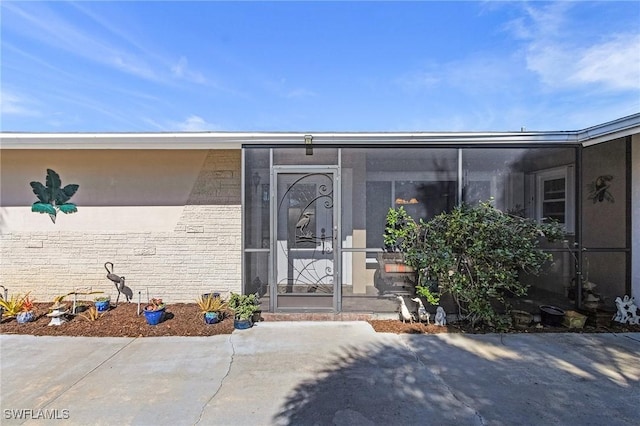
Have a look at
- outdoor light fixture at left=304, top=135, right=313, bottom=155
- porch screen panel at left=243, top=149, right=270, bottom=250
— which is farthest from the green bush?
porch screen panel at left=243, top=149, right=270, bottom=250

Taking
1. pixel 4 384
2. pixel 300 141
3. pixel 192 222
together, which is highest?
pixel 300 141

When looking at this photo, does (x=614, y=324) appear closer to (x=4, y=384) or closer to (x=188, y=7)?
(x=4, y=384)

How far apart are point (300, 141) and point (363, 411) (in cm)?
361

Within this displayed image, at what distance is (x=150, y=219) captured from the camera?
570cm

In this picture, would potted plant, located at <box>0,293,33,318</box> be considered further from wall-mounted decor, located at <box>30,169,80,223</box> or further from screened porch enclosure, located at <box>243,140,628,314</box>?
screened porch enclosure, located at <box>243,140,628,314</box>

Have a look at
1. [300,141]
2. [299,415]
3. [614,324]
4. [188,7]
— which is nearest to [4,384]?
[299,415]

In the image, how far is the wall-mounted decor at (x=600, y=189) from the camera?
16.6 ft

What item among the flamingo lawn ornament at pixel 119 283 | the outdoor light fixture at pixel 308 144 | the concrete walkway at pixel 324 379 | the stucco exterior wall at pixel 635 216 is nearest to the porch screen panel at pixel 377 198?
the outdoor light fixture at pixel 308 144

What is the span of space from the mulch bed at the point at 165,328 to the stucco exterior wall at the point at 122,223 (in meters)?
0.87

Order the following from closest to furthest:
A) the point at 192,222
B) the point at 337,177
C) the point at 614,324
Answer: the point at 614,324, the point at 337,177, the point at 192,222

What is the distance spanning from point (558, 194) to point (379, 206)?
2.87m

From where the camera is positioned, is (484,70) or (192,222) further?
(484,70)
